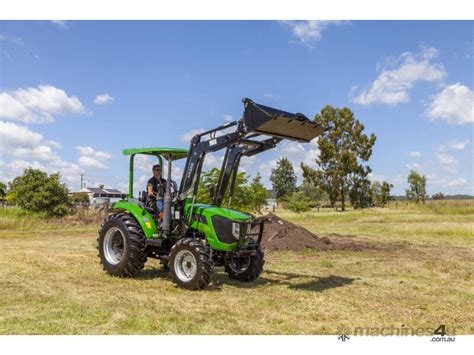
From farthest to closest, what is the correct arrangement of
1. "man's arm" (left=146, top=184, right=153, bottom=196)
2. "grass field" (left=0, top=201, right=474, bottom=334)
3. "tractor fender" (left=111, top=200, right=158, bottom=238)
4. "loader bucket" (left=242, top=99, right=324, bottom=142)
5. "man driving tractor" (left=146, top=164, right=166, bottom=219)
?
1. "man's arm" (left=146, top=184, right=153, bottom=196)
2. "man driving tractor" (left=146, top=164, right=166, bottom=219)
3. "tractor fender" (left=111, top=200, right=158, bottom=238)
4. "loader bucket" (left=242, top=99, right=324, bottom=142)
5. "grass field" (left=0, top=201, right=474, bottom=334)

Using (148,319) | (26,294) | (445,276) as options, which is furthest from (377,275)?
(26,294)

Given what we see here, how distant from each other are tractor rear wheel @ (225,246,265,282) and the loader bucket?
8.65 feet

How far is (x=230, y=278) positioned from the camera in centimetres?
948

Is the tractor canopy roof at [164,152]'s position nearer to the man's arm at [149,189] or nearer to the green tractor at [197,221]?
the green tractor at [197,221]

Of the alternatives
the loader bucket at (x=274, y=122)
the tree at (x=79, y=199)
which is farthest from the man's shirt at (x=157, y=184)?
the tree at (x=79, y=199)

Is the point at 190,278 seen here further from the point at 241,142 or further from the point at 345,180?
the point at 345,180

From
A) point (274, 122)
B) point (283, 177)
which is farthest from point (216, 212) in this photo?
point (283, 177)

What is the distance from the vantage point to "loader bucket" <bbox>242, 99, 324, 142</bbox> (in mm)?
7754

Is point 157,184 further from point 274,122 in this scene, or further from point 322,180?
point 322,180

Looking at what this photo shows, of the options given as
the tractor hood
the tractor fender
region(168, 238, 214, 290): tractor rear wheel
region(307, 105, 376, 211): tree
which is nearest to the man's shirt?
the tractor fender

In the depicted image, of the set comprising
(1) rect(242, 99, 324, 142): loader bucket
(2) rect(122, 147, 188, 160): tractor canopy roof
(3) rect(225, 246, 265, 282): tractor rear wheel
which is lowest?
(3) rect(225, 246, 265, 282): tractor rear wheel

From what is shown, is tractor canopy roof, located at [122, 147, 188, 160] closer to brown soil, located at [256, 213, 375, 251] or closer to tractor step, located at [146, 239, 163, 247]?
tractor step, located at [146, 239, 163, 247]

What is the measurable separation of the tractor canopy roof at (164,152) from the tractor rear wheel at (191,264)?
193 cm

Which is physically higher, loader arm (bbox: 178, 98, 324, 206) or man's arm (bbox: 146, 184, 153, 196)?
loader arm (bbox: 178, 98, 324, 206)
